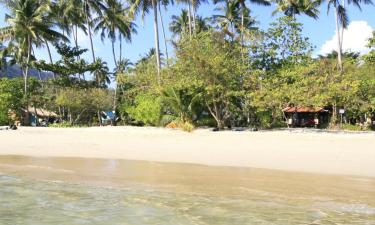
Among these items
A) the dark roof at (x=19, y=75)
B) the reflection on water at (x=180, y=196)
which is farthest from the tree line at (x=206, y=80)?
the reflection on water at (x=180, y=196)

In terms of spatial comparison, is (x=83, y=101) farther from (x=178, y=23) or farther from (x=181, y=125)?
(x=178, y=23)

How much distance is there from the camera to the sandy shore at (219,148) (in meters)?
13.0

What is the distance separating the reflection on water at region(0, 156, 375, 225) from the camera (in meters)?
7.35

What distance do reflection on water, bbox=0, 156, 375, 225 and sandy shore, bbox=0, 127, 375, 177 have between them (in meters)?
1.49

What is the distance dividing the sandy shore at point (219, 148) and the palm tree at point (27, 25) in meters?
13.6

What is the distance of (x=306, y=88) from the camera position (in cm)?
2334

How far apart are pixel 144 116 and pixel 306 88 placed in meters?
10.2

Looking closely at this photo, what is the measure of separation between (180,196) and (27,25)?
29125mm

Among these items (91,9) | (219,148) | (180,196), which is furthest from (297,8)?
(180,196)

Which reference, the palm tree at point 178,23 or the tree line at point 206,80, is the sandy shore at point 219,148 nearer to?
the tree line at point 206,80

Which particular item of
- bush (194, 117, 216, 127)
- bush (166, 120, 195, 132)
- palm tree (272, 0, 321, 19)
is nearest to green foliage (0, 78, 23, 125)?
bush (166, 120, 195, 132)

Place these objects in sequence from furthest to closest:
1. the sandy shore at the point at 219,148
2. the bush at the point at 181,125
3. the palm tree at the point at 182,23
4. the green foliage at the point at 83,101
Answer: the palm tree at the point at 182,23 < the green foliage at the point at 83,101 < the bush at the point at 181,125 < the sandy shore at the point at 219,148

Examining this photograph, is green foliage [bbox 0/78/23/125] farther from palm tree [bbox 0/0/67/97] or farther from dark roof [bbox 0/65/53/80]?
dark roof [bbox 0/65/53/80]

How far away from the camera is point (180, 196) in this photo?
9.00 metres
